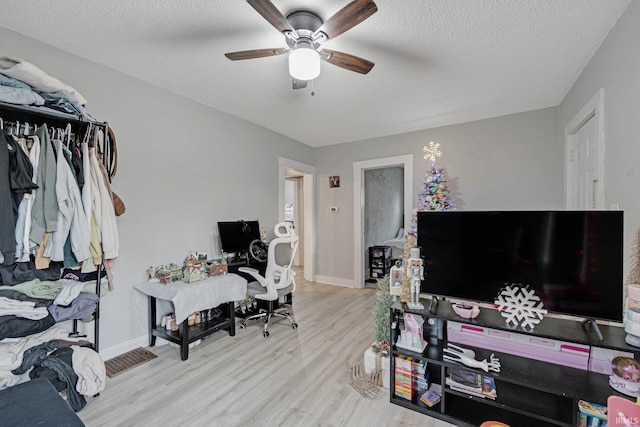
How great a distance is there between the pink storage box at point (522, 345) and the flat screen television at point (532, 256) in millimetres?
202

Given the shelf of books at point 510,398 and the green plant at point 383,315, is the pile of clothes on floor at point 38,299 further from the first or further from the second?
the shelf of books at point 510,398

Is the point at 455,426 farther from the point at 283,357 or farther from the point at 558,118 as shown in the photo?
the point at 558,118

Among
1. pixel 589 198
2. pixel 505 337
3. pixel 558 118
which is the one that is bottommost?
pixel 505 337

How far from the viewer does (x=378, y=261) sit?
17.6 ft

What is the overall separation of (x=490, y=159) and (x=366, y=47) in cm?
260

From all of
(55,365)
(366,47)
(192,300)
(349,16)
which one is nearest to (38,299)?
(55,365)

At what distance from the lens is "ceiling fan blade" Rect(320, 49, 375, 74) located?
189cm

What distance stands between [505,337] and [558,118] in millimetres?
3032

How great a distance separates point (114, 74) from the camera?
252cm

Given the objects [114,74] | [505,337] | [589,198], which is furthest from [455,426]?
[114,74]

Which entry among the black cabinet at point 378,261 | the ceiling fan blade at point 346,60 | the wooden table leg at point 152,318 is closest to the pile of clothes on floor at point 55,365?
the wooden table leg at point 152,318

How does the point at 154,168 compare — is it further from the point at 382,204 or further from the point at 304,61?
the point at 382,204

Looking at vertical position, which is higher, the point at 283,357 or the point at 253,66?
the point at 253,66

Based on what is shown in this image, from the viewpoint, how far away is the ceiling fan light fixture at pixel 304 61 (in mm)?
1757
